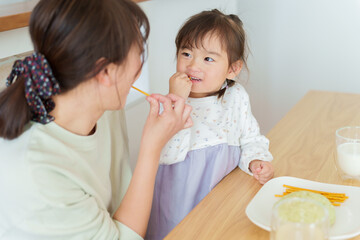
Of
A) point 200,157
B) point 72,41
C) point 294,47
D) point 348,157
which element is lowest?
point 294,47

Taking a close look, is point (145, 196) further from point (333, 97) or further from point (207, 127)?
point (333, 97)

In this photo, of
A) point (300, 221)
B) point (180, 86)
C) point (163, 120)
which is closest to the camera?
point (300, 221)

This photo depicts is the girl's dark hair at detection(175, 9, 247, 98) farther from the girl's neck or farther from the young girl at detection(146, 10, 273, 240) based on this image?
the girl's neck

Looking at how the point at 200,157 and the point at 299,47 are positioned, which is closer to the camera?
the point at 200,157

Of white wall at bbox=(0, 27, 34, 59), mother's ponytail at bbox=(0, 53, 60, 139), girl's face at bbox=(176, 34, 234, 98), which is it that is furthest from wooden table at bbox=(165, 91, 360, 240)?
white wall at bbox=(0, 27, 34, 59)

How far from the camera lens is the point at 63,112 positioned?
37.7 inches

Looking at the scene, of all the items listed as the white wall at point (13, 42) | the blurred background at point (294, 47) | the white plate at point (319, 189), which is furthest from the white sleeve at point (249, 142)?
the blurred background at point (294, 47)

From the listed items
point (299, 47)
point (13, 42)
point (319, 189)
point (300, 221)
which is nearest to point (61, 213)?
point (300, 221)

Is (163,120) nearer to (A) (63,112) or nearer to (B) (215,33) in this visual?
(A) (63,112)

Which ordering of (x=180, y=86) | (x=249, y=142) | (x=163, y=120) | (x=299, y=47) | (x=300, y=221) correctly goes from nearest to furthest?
(x=300, y=221) < (x=163, y=120) < (x=180, y=86) < (x=249, y=142) < (x=299, y=47)

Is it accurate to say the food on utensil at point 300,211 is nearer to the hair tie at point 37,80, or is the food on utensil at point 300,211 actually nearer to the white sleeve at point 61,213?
the white sleeve at point 61,213

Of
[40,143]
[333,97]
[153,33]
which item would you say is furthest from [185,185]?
[153,33]

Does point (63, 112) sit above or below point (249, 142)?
above

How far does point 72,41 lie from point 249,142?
2.29 feet
